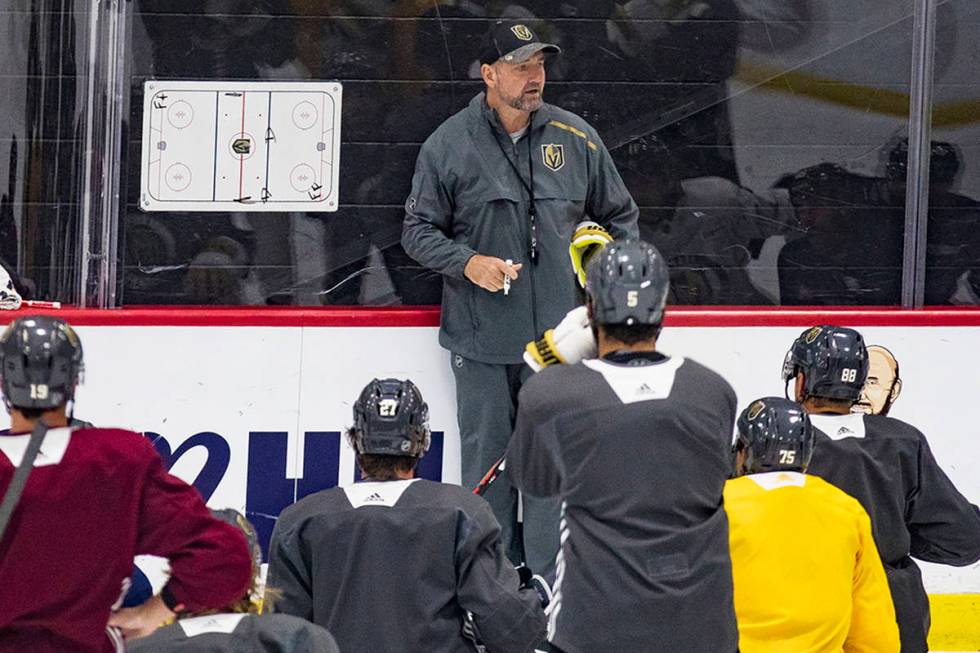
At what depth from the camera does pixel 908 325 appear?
18.3 ft

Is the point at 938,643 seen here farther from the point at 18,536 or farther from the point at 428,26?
the point at 18,536

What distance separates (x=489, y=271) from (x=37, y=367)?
2411mm

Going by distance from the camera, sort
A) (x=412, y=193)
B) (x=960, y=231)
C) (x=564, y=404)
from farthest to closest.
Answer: (x=960, y=231), (x=412, y=193), (x=564, y=404)

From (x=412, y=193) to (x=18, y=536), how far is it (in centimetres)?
278

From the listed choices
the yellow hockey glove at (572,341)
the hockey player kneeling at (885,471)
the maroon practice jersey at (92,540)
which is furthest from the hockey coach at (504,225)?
the maroon practice jersey at (92,540)

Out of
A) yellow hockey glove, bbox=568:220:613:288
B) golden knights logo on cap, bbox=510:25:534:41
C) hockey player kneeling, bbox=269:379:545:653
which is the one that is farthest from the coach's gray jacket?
hockey player kneeling, bbox=269:379:545:653

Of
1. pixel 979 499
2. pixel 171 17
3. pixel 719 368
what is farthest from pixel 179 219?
pixel 979 499

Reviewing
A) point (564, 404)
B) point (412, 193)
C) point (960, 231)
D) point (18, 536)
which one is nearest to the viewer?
point (18, 536)

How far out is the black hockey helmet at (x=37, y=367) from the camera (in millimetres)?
2918

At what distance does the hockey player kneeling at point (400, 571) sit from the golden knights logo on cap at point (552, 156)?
1.95 meters

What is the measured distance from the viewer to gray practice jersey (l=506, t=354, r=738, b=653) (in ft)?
10.5

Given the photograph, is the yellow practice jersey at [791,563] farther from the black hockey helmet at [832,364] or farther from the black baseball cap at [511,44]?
the black baseball cap at [511,44]

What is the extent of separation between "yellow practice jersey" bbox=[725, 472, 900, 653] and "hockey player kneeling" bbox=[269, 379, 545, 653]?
462mm

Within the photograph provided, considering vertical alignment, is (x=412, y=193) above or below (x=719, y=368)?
above
